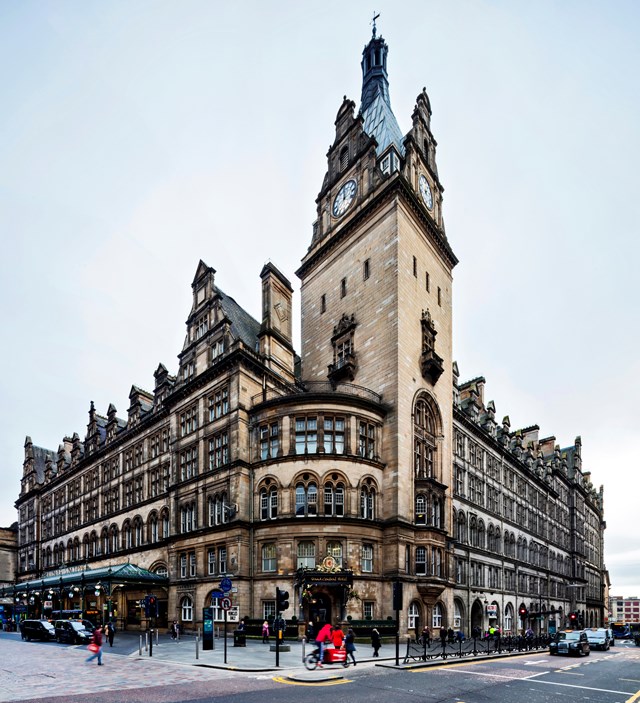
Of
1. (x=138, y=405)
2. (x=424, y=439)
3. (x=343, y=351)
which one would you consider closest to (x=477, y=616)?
(x=424, y=439)

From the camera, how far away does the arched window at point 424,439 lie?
143 ft

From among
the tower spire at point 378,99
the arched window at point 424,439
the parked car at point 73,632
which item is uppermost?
the tower spire at point 378,99

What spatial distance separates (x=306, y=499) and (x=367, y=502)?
4.30 meters

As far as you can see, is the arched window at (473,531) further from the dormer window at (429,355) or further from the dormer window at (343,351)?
the dormer window at (343,351)

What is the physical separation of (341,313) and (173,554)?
23190 mm

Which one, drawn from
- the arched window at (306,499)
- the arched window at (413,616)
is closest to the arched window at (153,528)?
the arched window at (306,499)

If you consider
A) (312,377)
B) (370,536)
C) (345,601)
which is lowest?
(345,601)

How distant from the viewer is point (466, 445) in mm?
57031

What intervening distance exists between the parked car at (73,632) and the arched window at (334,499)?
A: 16.4 meters

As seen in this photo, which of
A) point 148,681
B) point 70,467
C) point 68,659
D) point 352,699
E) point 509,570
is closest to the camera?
point 352,699

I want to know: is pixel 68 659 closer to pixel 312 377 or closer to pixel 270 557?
pixel 270 557

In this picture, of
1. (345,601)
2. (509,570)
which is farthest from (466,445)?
(345,601)

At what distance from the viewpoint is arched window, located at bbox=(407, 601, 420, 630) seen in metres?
39.2

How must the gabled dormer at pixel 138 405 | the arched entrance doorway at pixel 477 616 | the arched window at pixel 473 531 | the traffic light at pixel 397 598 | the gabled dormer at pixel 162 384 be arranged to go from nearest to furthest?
the traffic light at pixel 397 598
the arched entrance doorway at pixel 477 616
the arched window at pixel 473 531
the gabled dormer at pixel 162 384
the gabled dormer at pixel 138 405
